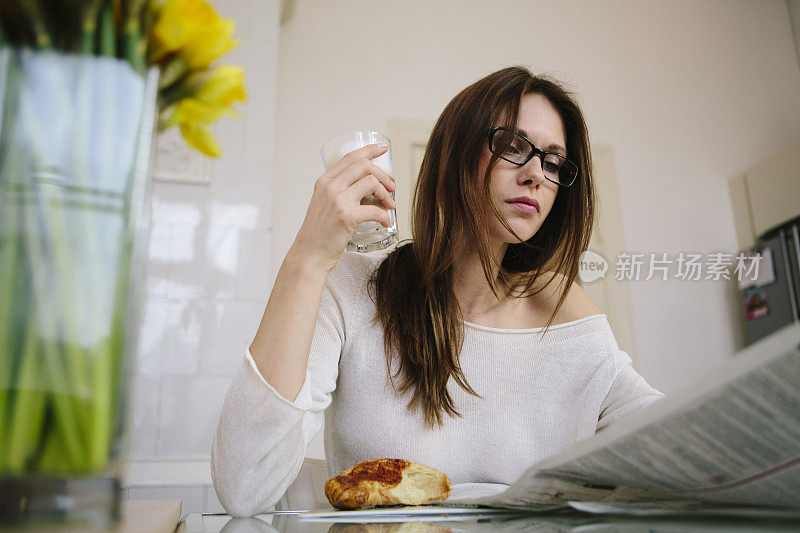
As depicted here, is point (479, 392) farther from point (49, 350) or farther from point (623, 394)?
point (49, 350)

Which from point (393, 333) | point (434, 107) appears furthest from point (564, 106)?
point (434, 107)

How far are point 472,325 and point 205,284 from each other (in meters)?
1.40

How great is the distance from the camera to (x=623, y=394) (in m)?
1.01

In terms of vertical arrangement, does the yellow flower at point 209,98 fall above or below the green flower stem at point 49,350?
above

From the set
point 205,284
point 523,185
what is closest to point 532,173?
point 523,185

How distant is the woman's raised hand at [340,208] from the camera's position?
0.77 m

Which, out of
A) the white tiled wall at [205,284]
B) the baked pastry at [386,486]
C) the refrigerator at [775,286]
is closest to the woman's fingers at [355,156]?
the baked pastry at [386,486]

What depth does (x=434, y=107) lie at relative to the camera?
300cm

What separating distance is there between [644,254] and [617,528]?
3.06 m

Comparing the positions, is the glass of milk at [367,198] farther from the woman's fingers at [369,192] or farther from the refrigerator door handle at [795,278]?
the refrigerator door handle at [795,278]

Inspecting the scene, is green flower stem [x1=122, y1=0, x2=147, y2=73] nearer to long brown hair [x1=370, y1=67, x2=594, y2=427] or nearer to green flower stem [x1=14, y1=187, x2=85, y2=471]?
green flower stem [x1=14, y1=187, x2=85, y2=471]

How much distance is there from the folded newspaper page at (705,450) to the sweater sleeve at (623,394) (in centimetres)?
52

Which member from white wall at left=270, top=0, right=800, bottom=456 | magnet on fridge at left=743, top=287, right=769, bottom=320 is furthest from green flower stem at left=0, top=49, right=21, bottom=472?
magnet on fridge at left=743, top=287, right=769, bottom=320

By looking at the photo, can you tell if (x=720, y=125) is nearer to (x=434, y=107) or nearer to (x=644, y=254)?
(x=644, y=254)
